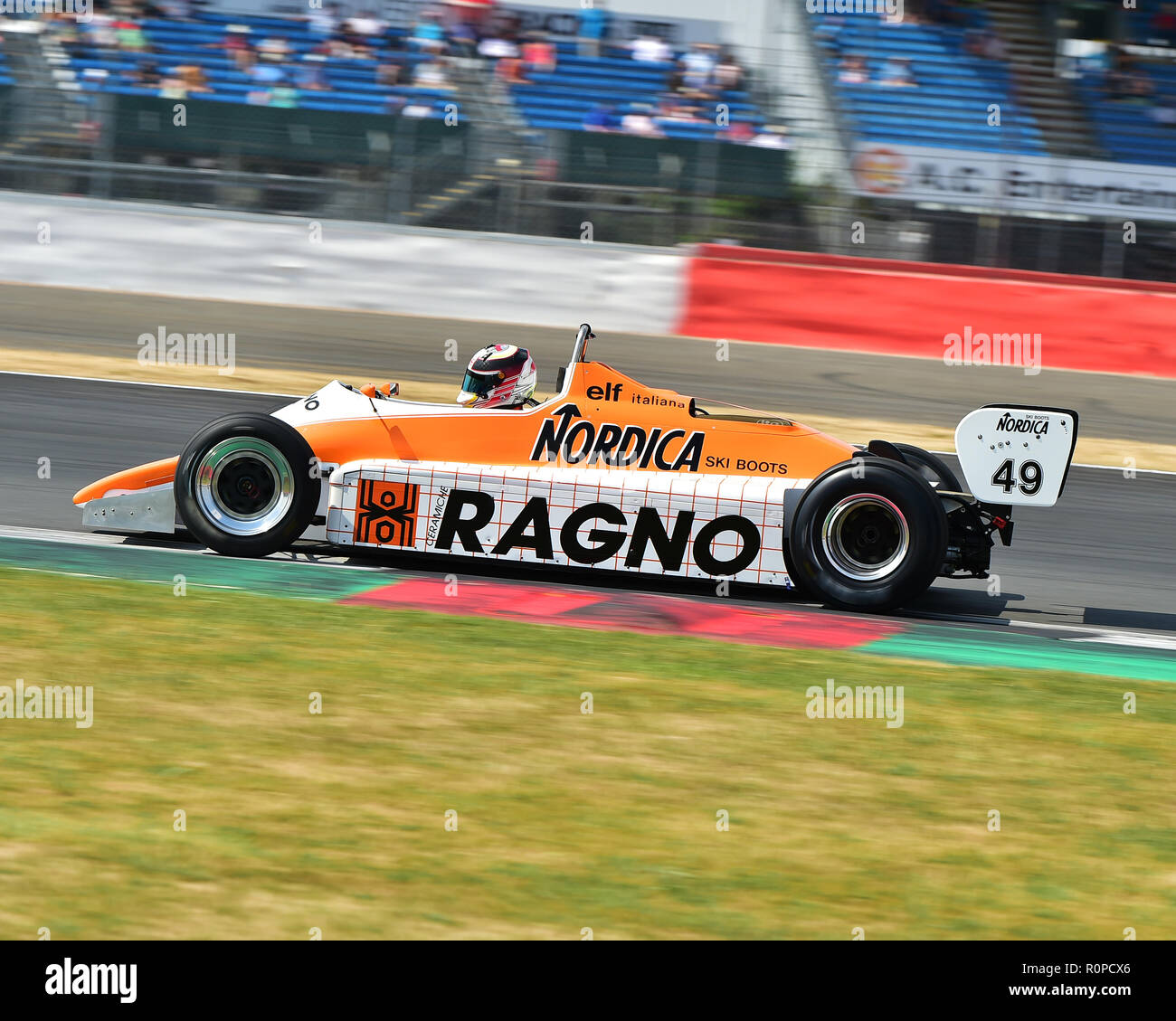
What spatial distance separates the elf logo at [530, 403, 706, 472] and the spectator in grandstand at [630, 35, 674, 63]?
12.1 meters

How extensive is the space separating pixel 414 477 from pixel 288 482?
643mm

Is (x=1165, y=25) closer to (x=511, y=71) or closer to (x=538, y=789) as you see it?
(x=511, y=71)

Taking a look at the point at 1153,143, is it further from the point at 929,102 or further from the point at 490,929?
the point at 490,929

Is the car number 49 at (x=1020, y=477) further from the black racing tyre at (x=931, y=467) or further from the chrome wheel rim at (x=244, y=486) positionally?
the chrome wheel rim at (x=244, y=486)

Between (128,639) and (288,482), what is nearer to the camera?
(128,639)

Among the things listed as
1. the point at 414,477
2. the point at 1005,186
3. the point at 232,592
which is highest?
the point at 1005,186

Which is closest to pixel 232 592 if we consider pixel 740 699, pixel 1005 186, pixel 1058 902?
pixel 740 699

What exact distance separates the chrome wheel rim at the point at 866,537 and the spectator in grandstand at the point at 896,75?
12.6 metres

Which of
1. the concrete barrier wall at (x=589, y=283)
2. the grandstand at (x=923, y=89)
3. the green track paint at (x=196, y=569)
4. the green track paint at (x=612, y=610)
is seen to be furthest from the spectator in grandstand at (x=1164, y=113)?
the green track paint at (x=196, y=569)

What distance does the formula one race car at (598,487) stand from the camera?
7.45m

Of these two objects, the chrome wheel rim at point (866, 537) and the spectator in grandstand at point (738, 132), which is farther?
the spectator in grandstand at point (738, 132)

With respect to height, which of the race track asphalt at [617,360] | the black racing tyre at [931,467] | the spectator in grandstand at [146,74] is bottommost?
the race track asphalt at [617,360]

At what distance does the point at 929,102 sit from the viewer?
1853 cm

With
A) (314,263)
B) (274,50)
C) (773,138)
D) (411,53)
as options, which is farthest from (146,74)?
(773,138)
